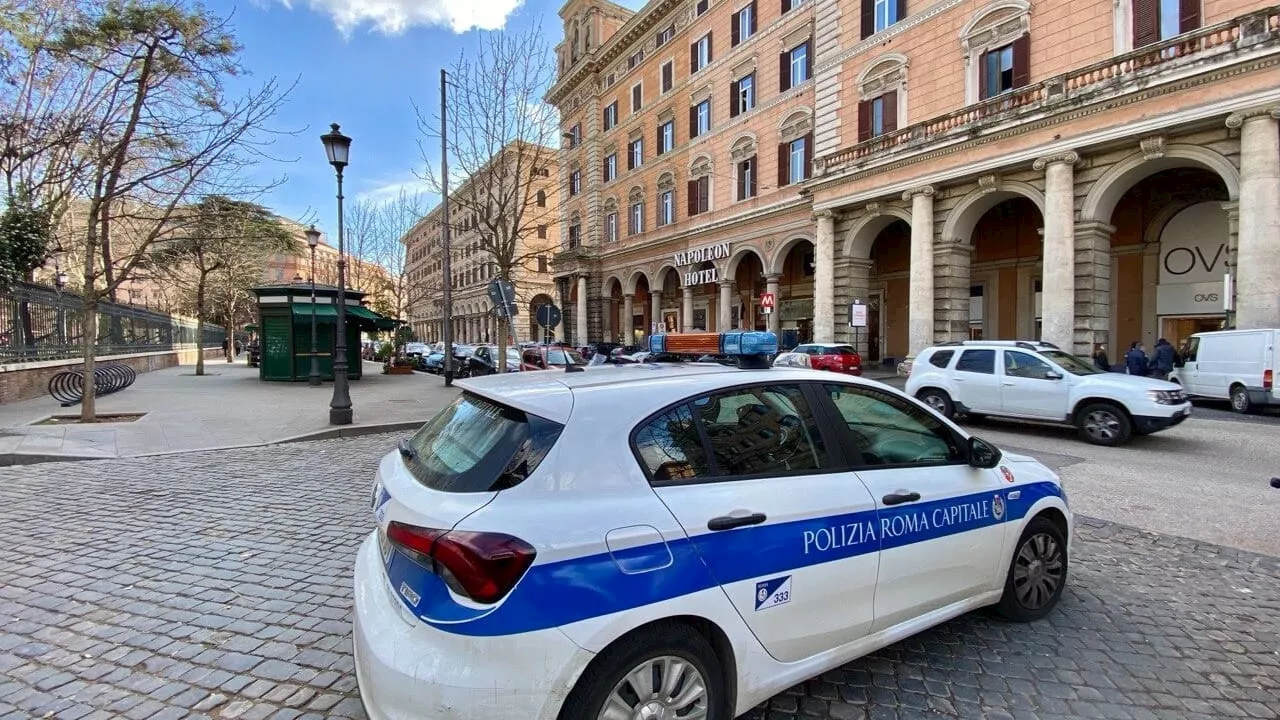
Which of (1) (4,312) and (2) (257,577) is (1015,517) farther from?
(1) (4,312)

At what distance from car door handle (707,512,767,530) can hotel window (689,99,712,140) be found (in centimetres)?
3345

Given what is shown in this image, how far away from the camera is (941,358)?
38.6ft

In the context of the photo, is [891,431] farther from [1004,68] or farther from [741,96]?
[741,96]

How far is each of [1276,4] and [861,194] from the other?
11301 mm

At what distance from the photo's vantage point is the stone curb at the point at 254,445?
25.8 feet

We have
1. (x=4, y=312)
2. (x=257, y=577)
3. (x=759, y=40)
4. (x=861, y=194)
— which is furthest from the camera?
(x=759, y=40)

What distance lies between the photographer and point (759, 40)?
29109 mm

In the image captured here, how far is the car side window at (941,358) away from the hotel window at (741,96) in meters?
22.0

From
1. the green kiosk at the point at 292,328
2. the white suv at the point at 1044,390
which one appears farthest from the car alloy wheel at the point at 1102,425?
the green kiosk at the point at 292,328

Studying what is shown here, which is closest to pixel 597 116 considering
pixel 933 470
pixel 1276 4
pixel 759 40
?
pixel 759 40

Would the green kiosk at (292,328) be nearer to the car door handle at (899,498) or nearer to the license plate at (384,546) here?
the license plate at (384,546)

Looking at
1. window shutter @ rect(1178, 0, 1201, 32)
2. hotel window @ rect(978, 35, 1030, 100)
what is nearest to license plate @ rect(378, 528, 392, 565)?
window shutter @ rect(1178, 0, 1201, 32)

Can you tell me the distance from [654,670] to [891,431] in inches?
65.9

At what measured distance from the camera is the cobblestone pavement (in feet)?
8.73
